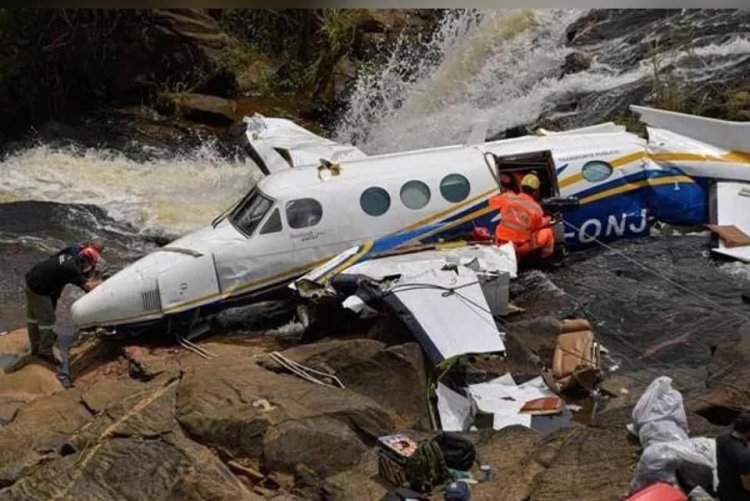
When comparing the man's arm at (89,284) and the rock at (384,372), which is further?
the man's arm at (89,284)

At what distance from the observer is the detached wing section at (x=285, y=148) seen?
1470 cm

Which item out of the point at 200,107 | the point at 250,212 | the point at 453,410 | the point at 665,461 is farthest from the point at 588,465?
the point at 200,107

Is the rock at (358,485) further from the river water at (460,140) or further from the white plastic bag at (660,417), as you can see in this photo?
the river water at (460,140)

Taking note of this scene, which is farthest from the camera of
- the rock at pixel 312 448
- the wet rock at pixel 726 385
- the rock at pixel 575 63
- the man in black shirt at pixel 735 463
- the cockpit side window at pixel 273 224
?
the rock at pixel 575 63

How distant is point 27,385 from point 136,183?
8.69 metres

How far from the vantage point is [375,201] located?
12406 mm

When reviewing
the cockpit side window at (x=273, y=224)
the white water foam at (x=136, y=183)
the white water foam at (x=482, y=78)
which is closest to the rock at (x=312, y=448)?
A: the cockpit side window at (x=273, y=224)

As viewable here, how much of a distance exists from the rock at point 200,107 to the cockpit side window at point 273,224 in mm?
10787

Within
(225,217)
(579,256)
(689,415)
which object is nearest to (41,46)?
(225,217)

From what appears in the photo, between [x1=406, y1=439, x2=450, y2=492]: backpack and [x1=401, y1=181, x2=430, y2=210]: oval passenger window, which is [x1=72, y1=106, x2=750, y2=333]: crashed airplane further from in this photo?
[x1=406, y1=439, x2=450, y2=492]: backpack

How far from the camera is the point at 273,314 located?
1255cm

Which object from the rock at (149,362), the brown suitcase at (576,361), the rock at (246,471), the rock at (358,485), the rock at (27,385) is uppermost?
the rock at (358,485)

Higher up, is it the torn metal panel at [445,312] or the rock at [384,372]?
the torn metal panel at [445,312]

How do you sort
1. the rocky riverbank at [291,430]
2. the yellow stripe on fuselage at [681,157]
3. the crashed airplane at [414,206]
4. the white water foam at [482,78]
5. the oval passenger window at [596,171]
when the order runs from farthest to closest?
the white water foam at [482,78], the yellow stripe on fuselage at [681,157], the oval passenger window at [596,171], the crashed airplane at [414,206], the rocky riverbank at [291,430]
